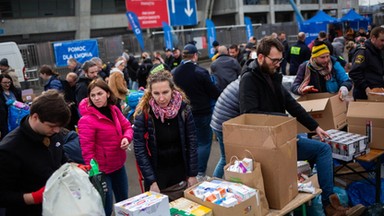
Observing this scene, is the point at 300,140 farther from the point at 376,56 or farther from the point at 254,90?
the point at 376,56

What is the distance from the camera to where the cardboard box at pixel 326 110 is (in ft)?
12.7

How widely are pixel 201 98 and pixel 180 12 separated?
15.0 metres

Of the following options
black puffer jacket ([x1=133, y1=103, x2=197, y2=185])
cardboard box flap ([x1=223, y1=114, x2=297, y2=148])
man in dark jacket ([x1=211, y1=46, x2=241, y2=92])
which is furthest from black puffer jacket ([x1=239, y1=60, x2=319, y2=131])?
man in dark jacket ([x1=211, y1=46, x2=241, y2=92])

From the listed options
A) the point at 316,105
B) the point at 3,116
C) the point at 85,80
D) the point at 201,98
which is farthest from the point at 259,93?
the point at 3,116

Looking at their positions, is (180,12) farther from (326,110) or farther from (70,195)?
(70,195)

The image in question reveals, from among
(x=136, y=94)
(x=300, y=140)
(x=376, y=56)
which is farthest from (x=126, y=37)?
(x=300, y=140)

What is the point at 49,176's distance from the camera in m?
2.29

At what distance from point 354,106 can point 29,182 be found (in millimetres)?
3296

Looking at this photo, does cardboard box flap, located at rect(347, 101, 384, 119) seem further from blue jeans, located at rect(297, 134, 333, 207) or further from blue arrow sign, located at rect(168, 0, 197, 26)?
blue arrow sign, located at rect(168, 0, 197, 26)

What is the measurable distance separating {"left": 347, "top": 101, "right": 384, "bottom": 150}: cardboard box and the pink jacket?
7.77 ft

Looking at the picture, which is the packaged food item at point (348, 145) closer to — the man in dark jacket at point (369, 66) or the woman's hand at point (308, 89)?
the woman's hand at point (308, 89)

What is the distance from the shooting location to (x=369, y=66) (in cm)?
502

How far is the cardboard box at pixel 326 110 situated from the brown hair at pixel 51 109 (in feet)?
8.20

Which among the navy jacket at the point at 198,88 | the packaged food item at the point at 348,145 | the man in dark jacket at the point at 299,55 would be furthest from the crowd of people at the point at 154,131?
the man in dark jacket at the point at 299,55
